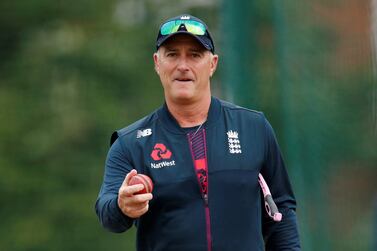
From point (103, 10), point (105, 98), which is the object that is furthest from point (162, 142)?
point (103, 10)

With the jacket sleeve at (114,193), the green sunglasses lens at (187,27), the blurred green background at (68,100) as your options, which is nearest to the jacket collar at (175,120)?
the jacket sleeve at (114,193)

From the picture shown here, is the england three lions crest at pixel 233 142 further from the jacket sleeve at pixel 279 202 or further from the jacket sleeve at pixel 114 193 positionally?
the jacket sleeve at pixel 114 193

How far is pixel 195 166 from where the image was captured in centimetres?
573

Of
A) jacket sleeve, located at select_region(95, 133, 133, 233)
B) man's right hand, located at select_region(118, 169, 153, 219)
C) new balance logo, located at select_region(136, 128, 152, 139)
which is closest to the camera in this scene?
man's right hand, located at select_region(118, 169, 153, 219)

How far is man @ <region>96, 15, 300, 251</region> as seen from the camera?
570 cm

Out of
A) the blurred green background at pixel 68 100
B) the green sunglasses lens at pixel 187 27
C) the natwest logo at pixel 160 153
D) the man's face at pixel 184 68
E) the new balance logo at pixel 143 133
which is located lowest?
the natwest logo at pixel 160 153

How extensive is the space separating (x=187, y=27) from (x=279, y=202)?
914mm

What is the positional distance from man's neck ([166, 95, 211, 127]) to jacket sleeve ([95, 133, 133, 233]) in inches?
11.5

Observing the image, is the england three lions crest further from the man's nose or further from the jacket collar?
the man's nose

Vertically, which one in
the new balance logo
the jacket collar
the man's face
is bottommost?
the new balance logo

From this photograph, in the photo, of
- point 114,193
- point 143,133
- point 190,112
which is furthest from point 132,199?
point 190,112

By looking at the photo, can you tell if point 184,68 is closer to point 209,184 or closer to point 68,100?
point 209,184

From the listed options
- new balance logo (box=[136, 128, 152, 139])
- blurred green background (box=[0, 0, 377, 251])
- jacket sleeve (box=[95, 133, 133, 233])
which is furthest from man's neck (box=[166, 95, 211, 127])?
blurred green background (box=[0, 0, 377, 251])

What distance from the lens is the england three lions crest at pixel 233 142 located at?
5.81 metres
